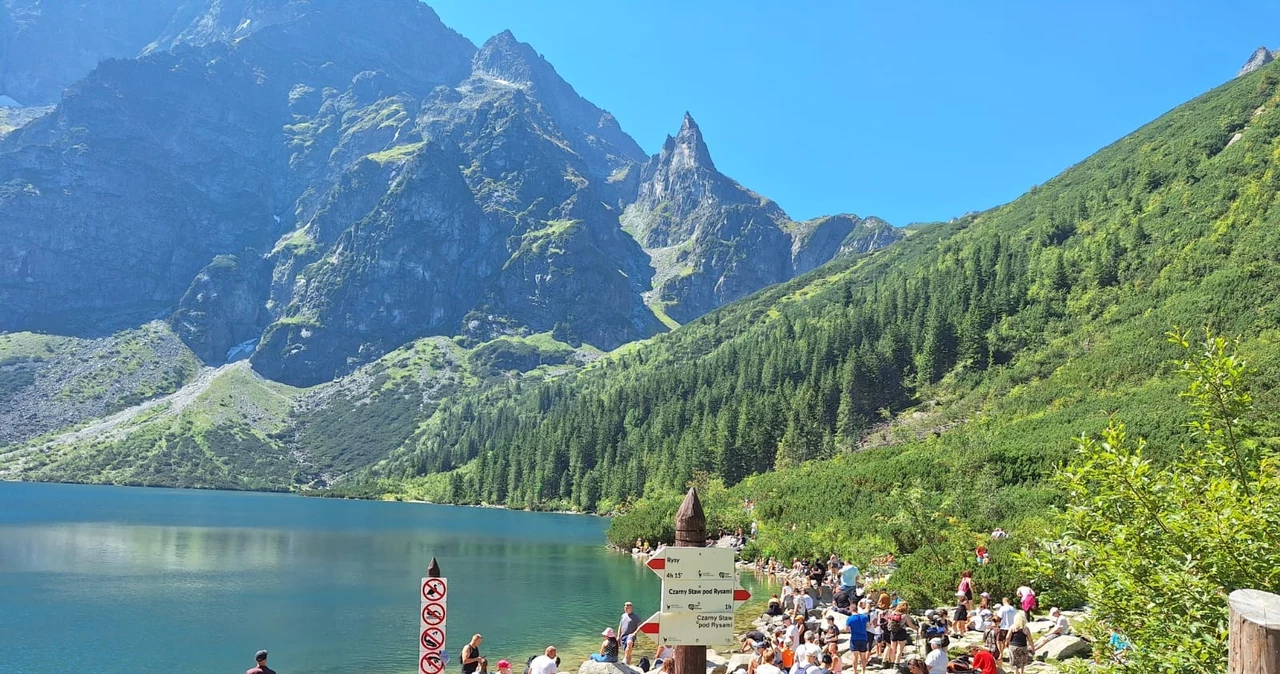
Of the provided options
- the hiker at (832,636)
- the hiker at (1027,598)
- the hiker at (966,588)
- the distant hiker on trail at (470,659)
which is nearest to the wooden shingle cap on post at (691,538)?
the hiker at (832,636)

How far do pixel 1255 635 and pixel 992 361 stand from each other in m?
111

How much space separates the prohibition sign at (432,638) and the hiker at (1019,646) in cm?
1777

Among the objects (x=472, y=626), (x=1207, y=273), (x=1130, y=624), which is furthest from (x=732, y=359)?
(x=1130, y=624)

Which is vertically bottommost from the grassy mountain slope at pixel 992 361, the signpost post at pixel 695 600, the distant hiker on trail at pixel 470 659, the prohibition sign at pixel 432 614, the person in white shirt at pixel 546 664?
the distant hiker on trail at pixel 470 659

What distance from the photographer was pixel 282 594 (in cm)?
5350

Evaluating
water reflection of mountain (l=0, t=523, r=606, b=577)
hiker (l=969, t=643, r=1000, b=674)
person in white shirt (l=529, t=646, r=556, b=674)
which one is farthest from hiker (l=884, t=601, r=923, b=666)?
water reflection of mountain (l=0, t=523, r=606, b=577)

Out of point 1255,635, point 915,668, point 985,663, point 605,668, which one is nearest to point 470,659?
point 605,668

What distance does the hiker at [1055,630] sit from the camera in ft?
80.5

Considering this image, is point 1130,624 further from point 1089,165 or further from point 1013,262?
point 1089,165

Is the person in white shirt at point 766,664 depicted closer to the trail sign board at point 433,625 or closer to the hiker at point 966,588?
the trail sign board at point 433,625

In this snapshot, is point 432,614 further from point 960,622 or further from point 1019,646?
point 960,622

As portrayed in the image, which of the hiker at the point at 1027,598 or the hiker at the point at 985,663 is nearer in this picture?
the hiker at the point at 985,663

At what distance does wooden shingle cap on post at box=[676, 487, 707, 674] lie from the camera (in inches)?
335

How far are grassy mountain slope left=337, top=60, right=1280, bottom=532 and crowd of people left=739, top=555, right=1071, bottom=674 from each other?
23.1 feet
